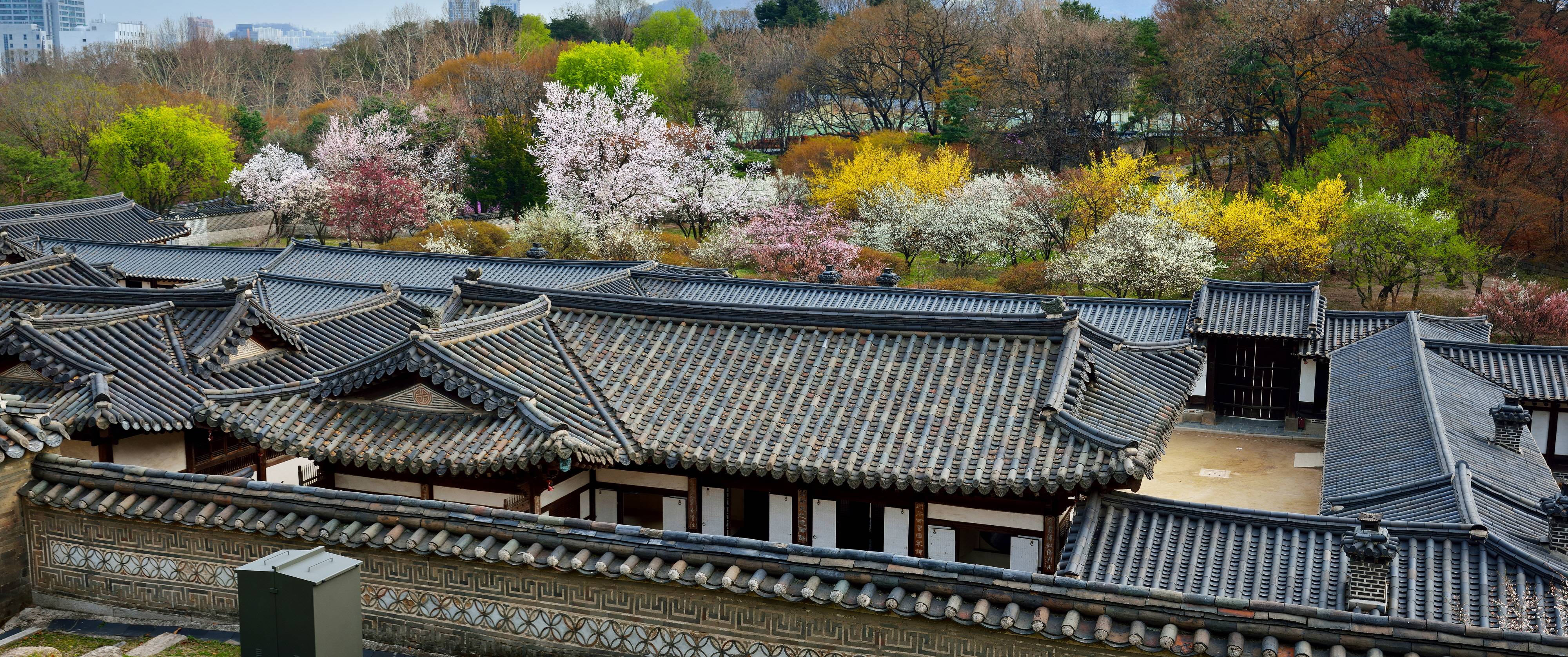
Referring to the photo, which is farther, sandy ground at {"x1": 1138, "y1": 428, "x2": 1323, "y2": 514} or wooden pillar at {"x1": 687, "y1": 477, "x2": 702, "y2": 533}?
sandy ground at {"x1": 1138, "y1": 428, "x2": 1323, "y2": 514}

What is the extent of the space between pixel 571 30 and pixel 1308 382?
81.2 metres

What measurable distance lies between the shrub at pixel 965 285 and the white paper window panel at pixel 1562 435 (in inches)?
713

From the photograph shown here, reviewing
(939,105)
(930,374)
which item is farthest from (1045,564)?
(939,105)

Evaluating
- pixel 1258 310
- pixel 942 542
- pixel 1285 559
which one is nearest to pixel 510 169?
pixel 1258 310

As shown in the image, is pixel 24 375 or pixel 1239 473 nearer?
pixel 24 375

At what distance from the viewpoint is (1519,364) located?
880 inches

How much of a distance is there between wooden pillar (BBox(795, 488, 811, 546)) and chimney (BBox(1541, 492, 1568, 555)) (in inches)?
335

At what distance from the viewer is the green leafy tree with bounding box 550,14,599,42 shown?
314 feet

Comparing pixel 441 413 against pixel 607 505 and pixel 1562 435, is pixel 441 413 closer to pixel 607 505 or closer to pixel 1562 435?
pixel 607 505

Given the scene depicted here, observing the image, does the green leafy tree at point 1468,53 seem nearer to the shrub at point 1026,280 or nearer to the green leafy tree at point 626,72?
the shrub at point 1026,280

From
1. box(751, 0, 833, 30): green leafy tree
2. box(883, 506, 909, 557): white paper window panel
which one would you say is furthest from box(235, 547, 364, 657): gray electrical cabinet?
box(751, 0, 833, 30): green leafy tree

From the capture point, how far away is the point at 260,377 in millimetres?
17938

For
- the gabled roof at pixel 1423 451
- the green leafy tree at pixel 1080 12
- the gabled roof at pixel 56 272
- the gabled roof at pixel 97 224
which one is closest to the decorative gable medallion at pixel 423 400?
the gabled roof at pixel 1423 451

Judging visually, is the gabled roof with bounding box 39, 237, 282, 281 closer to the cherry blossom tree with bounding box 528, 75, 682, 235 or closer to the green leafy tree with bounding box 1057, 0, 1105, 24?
the cherry blossom tree with bounding box 528, 75, 682, 235
